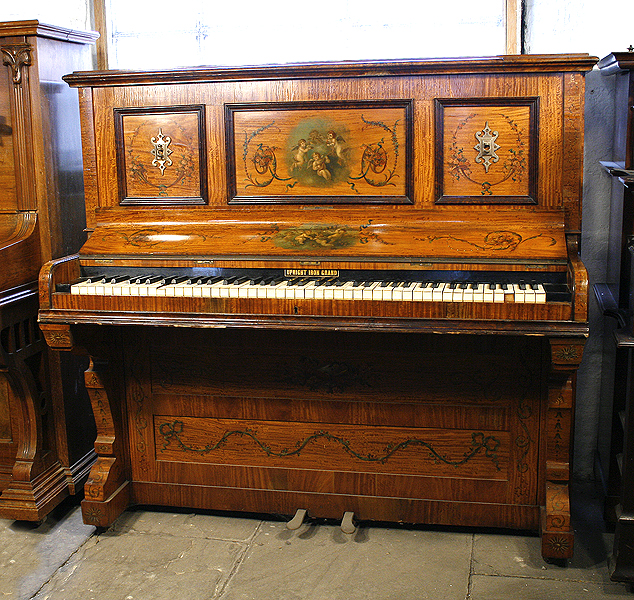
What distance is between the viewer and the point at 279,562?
2664 millimetres

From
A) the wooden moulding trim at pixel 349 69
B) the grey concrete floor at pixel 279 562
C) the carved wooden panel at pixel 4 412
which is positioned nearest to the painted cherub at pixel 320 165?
the wooden moulding trim at pixel 349 69

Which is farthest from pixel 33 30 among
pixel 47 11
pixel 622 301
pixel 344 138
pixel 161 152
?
pixel 622 301

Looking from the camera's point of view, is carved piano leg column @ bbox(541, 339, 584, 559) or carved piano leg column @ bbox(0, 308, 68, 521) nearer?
carved piano leg column @ bbox(541, 339, 584, 559)

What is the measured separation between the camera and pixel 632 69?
2623 mm

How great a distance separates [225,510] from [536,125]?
196 centimetres

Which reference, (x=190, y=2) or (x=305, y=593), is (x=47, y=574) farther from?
(x=190, y=2)

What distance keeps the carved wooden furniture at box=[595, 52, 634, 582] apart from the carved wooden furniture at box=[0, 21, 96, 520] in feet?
7.20

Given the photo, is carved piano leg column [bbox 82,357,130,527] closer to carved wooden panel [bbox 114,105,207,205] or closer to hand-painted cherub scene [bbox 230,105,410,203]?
carved wooden panel [bbox 114,105,207,205]

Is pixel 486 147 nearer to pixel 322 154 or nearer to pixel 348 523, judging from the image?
pixel 322 154

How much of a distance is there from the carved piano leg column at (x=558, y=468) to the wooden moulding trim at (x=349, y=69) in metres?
1.08

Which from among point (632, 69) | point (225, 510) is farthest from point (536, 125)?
point (225, 510)

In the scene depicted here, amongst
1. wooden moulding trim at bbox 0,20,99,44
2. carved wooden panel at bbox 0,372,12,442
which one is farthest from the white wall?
carved wooden panel at bbox 0,372,12,442

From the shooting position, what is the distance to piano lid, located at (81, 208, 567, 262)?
2.54m

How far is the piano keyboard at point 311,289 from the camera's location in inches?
91.7
